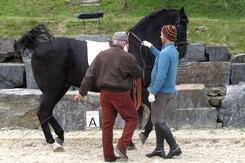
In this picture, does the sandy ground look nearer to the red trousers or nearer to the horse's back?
the red trousers

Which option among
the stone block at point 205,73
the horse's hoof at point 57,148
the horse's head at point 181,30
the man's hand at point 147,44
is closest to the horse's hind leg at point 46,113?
the horse's hoof at point 57,148

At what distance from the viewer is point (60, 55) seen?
27.9ft

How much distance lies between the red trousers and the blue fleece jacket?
0.40 meters

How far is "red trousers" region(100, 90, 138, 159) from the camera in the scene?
732 centimetres

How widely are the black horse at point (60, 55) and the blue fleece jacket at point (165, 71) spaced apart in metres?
0.90

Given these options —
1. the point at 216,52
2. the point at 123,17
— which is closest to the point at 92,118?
the point at 216,52

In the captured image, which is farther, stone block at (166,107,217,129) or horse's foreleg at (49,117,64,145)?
stone block at (166,107,217,129)

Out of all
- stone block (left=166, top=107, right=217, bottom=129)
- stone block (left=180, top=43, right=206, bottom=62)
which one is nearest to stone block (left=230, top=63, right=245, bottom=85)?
stone block (left=180, top=43, right=206, bottom=62)

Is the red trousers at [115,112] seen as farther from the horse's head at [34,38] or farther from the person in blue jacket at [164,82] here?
the horse's head at [34,38]

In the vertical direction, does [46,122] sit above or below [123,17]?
below

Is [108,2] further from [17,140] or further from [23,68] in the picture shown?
[17,140]

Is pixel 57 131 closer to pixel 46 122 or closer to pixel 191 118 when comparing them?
pixel 46 122

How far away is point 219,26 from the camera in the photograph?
44.4 feet

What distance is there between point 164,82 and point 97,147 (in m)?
1.89
